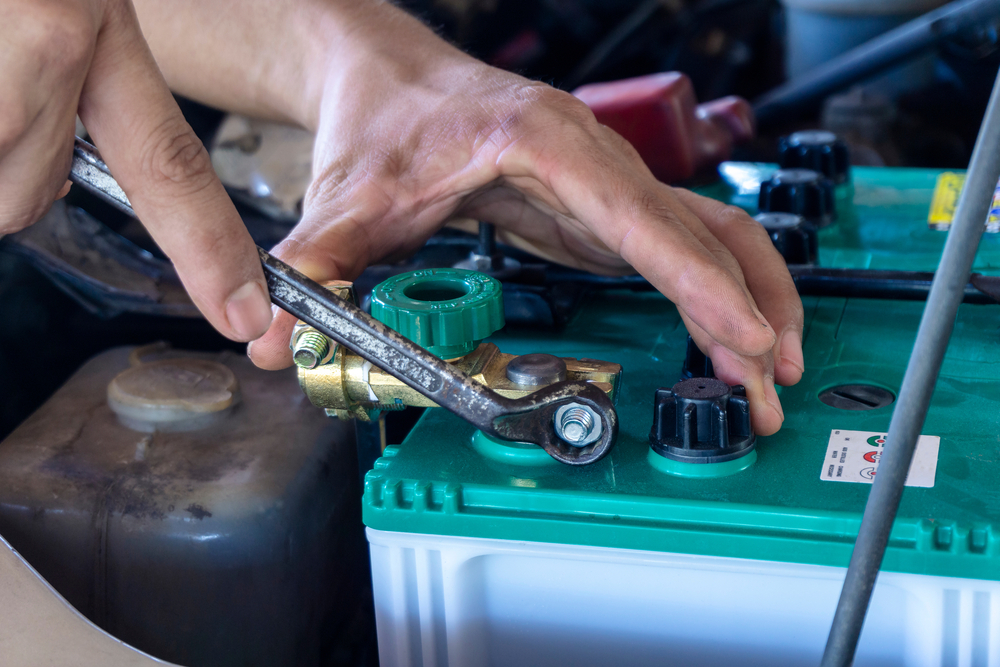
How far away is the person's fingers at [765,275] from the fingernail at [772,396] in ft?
0.11

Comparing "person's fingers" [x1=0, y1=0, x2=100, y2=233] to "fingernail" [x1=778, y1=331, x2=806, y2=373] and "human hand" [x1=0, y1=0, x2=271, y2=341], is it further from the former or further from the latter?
"fingernail" [x1=778, y1=331, x2=806, y2=373]

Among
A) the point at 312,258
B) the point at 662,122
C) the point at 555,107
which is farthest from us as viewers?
the point at 662,122

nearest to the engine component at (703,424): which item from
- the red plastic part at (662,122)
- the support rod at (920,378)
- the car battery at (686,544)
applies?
the car battery at (686,544)

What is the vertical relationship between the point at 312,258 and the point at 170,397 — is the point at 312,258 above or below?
above

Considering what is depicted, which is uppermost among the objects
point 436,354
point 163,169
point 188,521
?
point 163,169

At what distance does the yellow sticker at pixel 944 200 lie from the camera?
83 cm

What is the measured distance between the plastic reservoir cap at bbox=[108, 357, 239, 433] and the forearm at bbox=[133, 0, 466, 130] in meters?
0.26

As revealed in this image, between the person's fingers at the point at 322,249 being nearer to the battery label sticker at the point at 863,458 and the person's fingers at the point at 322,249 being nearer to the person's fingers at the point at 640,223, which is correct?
the person's fingers at the point at 640,223

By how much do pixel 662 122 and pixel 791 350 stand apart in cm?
43

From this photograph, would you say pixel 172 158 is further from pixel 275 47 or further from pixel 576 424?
pixel 275 47

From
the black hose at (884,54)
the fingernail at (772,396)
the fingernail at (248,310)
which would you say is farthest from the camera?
the black hose at (884,54)

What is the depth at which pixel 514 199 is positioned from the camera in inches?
28.5

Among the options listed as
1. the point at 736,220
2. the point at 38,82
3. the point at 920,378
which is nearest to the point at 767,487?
the point at 920,378

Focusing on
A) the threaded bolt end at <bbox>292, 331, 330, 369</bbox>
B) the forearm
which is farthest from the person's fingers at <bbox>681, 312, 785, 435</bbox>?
the forearm
